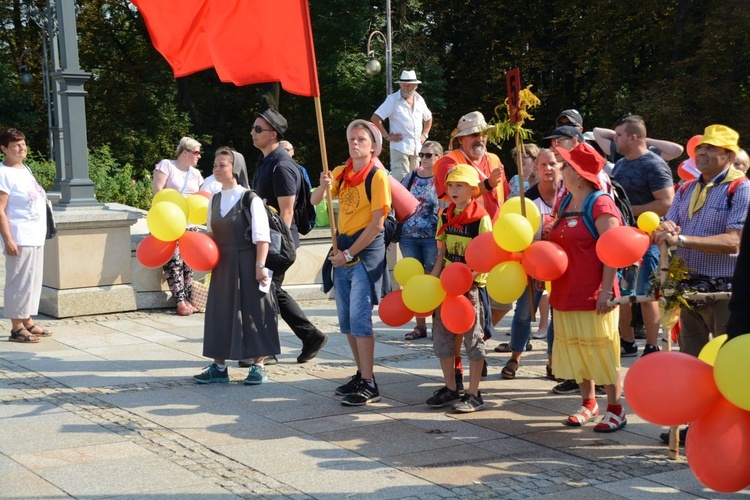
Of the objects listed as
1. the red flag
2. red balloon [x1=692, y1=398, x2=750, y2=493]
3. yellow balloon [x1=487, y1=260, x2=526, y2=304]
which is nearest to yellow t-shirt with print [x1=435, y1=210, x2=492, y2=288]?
yellow balloon [x1=487, y1=260, x2=526, y2=304]

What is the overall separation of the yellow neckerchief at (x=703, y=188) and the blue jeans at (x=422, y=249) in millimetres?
3506

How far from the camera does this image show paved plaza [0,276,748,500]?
5.16 metres

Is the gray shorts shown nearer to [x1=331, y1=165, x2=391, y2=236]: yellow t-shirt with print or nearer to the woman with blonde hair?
[x1=331, y1=165, x2=391, y2=236]: yellow t-shirt with print

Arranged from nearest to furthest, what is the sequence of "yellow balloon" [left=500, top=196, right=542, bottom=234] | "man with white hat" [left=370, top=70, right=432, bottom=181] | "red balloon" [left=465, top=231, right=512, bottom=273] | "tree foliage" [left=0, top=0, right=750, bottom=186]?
"red balloon" [left=465, top=231, right=512, bottom=273], "yellow balloon" [left=500, top=196, right=542, bottom=234], "man with white hat" [left=370, top=70, right=432, bottom=181], "tree foliage" [left=0, top=0, right=750, bottom=186]

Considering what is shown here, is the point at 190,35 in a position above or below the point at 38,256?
above

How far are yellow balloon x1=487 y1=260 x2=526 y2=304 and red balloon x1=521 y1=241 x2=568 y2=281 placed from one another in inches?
6.3

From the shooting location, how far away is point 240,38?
7.26m

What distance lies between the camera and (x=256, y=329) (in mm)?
7574

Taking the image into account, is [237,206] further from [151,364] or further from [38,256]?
[38,256]

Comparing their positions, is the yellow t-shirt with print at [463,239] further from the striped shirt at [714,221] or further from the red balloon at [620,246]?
the striped shirt at [714,221]

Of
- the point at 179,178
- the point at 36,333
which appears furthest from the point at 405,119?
the point at 36,333

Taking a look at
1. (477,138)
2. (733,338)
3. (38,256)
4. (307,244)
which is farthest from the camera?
(307,244)

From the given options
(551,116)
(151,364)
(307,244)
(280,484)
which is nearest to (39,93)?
(551,116)

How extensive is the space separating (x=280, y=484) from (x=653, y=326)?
4138 millimetres
